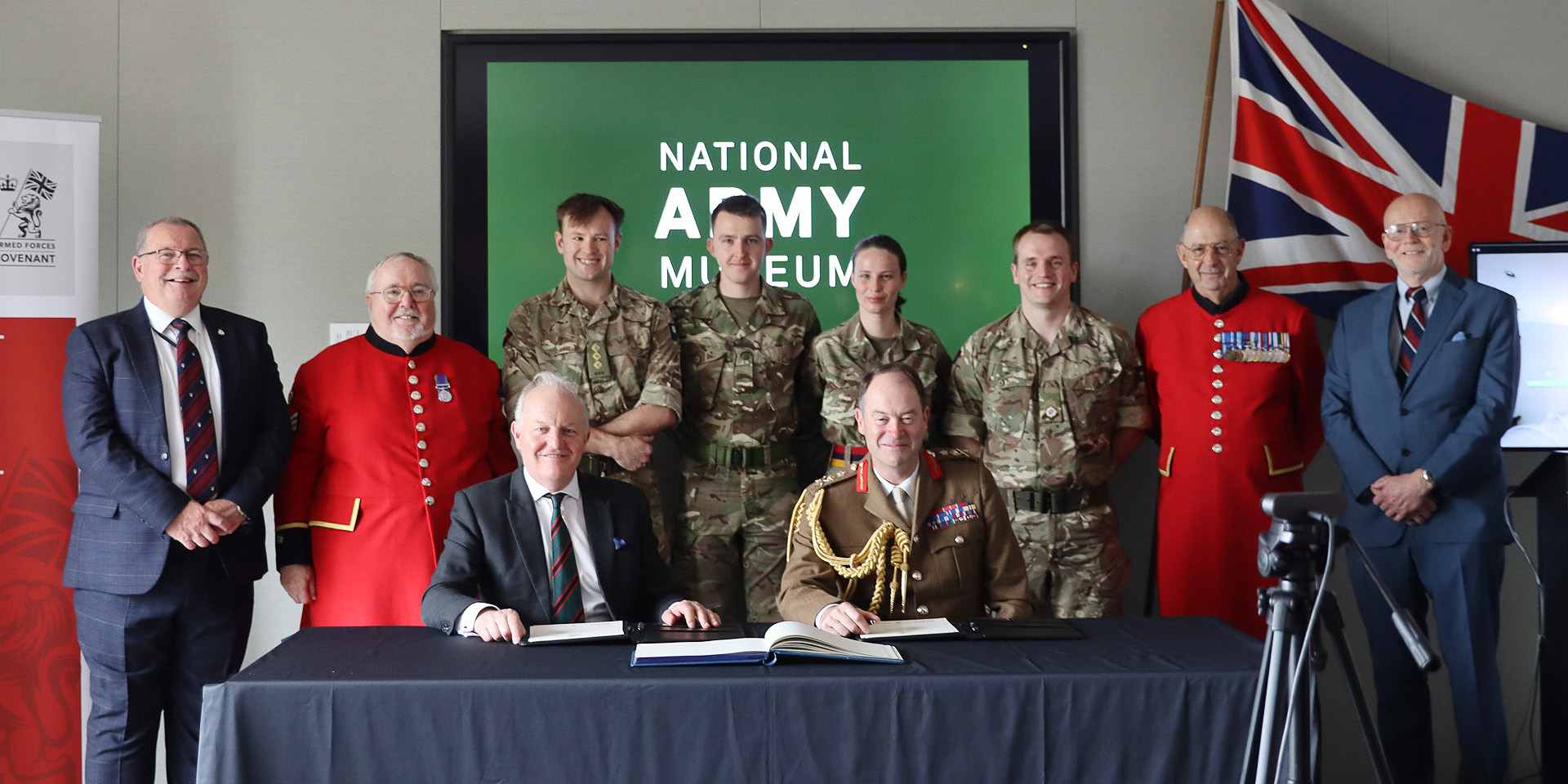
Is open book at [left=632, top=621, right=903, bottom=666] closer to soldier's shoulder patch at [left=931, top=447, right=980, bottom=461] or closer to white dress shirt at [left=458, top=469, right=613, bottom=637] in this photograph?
white dress shirt at [left=458, top=469, right=613, bottom=637]

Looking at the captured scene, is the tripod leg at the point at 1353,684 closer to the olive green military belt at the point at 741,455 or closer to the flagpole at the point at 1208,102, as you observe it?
the olive green military belt at the point at 741,455

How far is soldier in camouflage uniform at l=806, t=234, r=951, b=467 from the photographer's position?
3.17m

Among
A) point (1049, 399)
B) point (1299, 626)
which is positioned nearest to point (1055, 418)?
point (1049, 399)

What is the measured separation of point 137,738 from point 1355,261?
3.81m

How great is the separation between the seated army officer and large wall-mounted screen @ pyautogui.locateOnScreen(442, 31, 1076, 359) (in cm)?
145

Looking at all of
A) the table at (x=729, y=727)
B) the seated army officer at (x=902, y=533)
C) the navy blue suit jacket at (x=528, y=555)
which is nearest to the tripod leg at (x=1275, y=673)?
the table at (x=729, y=727)

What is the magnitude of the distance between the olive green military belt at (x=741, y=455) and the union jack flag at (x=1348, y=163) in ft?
5.54

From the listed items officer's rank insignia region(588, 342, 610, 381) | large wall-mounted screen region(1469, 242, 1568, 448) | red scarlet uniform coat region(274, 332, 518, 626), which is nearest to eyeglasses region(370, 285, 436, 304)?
red scarlet uniform coat region(274, 332, 518, 626)

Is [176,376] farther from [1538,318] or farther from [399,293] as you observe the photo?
[1538,318]

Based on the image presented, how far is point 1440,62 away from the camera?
3.88 metres

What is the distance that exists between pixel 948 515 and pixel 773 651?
724 mm

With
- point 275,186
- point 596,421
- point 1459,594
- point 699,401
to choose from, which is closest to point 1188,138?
point 1459,594

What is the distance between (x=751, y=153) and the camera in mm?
3764

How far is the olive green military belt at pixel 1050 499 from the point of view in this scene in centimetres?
316
